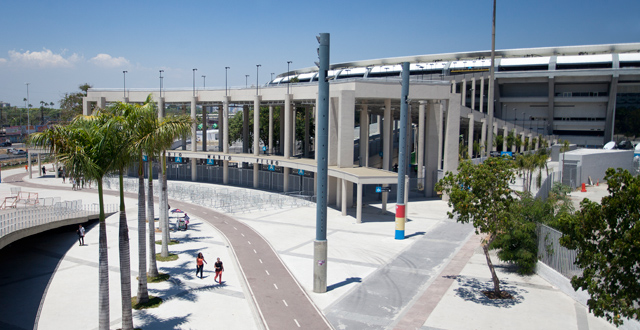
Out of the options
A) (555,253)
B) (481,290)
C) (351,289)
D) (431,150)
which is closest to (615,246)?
(481,290)

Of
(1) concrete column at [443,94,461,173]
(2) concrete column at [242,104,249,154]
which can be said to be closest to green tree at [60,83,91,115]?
(2) concrete column at [242,104,249,154]

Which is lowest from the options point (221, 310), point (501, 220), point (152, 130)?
point (221, 310)

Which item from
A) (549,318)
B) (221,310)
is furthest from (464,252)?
(221,310)

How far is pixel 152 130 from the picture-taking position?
657 inches

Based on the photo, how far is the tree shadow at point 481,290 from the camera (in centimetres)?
1888

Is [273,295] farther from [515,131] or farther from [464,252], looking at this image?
[515,131]

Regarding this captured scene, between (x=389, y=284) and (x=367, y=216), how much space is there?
51.7ft

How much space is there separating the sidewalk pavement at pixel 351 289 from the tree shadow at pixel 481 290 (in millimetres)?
43

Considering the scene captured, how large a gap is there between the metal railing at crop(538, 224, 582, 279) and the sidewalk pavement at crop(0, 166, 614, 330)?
0.99m

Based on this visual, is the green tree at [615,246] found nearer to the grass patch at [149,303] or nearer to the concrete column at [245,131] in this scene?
the grass patch at [149,303]

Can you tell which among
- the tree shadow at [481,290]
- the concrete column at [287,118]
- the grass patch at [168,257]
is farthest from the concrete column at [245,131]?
the tree shadow at [481,290]

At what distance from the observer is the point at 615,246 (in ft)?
36.5

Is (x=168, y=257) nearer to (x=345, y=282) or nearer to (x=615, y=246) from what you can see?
(x=345, y=282)

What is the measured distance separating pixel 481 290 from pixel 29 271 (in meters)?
22.7
